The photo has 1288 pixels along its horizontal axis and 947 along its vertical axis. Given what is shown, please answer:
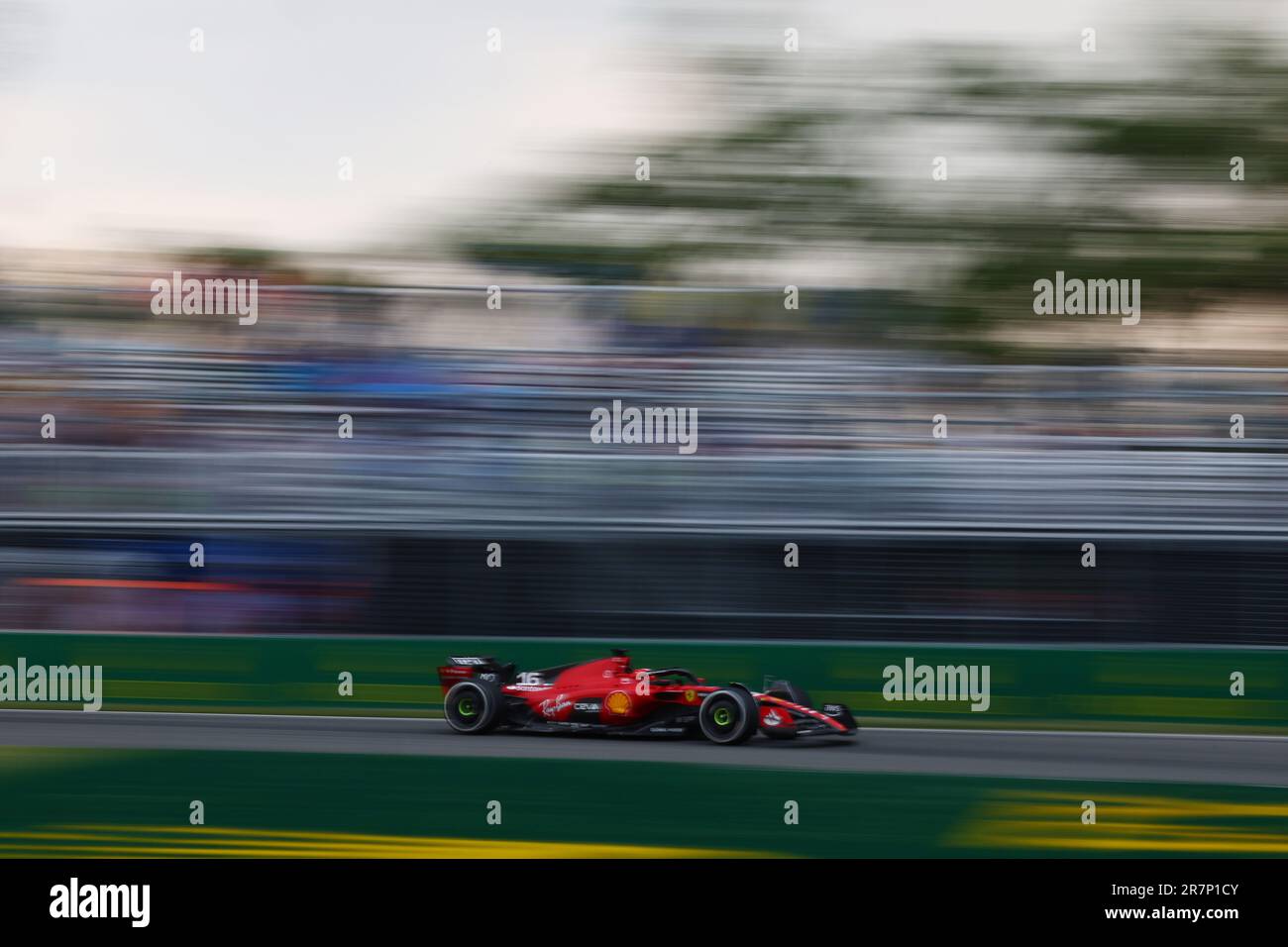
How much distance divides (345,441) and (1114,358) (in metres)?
4.68

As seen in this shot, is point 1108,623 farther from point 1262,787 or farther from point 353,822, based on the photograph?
point 353,822

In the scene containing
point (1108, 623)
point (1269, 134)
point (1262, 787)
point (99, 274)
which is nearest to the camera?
point (1262, 787)

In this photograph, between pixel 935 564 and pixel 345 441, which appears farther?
pixel 345 441

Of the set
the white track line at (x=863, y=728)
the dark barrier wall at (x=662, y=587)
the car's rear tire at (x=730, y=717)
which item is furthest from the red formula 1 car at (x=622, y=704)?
the dark barrier wall at (x=662, y=587)

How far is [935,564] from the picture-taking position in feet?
24.9

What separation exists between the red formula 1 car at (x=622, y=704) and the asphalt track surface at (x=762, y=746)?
0.09 metres

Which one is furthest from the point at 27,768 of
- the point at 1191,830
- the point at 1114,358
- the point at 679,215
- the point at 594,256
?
the point at 1114,358

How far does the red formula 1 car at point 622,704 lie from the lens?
264 inches

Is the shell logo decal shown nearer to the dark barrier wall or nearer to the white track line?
the dark barrier wall

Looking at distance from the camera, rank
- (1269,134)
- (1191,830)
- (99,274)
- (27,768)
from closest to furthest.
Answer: (1191,830)
(27,768)
(1269,134)
(99,274)

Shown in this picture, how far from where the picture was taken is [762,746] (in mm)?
6715

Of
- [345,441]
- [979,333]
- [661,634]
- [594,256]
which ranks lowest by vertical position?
[661,634]

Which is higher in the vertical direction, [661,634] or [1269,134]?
[1269,134]

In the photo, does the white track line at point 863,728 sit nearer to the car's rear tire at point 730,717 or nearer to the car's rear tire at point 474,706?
the car's rear tire at point 474,706
